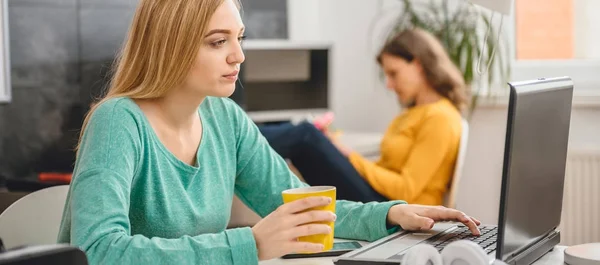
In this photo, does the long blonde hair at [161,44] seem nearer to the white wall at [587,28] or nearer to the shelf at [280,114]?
the shelf at [280,114]

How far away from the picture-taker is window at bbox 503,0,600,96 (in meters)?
3.77

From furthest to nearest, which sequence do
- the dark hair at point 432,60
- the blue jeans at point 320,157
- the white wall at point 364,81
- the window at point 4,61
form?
1. the white wall at point 364,81
2. the dark hair at point 432,60
3. the blue jeans at point 320,157
4. the window at point 4,61

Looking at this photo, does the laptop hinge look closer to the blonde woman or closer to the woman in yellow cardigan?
the blonde woman

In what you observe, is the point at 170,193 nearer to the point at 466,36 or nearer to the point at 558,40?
the point at 466,36

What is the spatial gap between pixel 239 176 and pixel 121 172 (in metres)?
0.44

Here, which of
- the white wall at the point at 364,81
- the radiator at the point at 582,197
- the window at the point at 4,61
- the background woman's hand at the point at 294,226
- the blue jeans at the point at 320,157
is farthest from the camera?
the white wall at the point at 364,81

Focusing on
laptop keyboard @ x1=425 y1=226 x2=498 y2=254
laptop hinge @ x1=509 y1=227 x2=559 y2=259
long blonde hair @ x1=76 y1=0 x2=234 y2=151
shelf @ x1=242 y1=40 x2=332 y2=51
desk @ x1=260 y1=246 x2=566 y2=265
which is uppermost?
long blonde hair @ x1=76 y1=0 x2=234 y2=151

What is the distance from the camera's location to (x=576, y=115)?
3584 mm

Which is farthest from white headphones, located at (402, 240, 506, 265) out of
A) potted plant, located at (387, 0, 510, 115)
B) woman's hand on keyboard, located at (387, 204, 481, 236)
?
potted plant, located at (387, 0, 510, 115)

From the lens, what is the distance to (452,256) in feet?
3.63

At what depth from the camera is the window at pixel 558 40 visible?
377 centimetres

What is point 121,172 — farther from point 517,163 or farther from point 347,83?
point 347,83

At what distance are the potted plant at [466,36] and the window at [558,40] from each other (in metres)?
0.11

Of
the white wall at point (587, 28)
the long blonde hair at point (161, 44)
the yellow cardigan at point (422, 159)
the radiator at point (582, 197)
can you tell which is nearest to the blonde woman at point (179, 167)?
the long blonde hair at point (161, 44)
